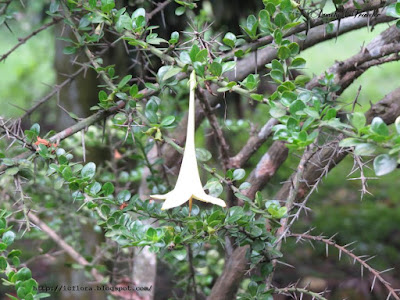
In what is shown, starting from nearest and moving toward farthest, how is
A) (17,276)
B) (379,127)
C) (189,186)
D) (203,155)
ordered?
(379,127) → (189,186) → (17,276) → (203,155)

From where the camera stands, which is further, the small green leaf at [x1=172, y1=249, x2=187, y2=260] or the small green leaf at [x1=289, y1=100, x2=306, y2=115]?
the small green leaf at [x1=172, y1=249, x2=187, y2=260]

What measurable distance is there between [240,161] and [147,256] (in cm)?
54

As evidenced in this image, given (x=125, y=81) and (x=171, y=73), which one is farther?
(x=125, y=81)

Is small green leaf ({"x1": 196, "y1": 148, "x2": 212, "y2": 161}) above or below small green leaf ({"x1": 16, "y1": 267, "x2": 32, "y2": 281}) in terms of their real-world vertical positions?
above

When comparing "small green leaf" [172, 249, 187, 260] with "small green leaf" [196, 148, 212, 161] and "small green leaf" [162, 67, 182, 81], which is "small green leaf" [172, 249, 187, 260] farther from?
"small green leaf" [162, 67, 182, 81]

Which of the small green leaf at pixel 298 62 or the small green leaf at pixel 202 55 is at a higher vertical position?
the small green leaf at pixel 202 55

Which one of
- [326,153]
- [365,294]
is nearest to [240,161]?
[326,153]

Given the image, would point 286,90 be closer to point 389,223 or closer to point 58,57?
point 58,57

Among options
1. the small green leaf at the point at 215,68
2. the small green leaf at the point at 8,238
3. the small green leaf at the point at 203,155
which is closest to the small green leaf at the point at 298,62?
the small green leaf at the point at 215,68

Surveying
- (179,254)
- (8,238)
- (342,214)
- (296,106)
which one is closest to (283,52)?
(296,106)

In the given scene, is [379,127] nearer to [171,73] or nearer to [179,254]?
[171,73]

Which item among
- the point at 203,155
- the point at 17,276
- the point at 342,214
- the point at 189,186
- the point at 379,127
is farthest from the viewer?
the point at 342,214

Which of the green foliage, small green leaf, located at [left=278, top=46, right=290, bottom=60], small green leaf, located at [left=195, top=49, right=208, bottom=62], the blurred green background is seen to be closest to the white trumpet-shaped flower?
small green leaf, located at [left=195, top=49, right=208, bottom=62]

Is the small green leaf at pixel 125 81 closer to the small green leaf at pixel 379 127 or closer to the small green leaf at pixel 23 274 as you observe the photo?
the small green leaf at pixel 23 274
